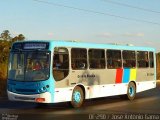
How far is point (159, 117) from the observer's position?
50.4ft

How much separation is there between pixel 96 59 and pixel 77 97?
2.23m

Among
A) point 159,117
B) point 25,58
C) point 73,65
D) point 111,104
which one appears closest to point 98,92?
point 111,104

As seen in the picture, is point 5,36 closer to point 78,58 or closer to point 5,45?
point 5,45

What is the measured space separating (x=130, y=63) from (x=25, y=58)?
6716 millimetres

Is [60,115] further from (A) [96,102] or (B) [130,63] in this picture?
(B) [130,63]

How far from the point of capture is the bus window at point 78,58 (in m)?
18.6

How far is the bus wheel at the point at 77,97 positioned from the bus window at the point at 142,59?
561 centimetres

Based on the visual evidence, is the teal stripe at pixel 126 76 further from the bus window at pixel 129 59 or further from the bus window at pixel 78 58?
the bus window at pixel 78 58

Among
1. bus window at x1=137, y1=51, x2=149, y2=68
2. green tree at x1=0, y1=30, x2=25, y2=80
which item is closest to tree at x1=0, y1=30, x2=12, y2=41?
green tree at x1=0, y1=30, x2=25, y2=80

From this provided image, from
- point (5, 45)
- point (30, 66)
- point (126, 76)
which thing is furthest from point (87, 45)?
point (5, 45)

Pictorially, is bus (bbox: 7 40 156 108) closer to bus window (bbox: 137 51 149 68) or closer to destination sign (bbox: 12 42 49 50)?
destination sign (bbox: 12 42 49 50)

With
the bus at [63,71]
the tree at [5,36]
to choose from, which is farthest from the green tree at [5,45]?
the bus at [63,71]

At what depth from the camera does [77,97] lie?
61.4ft

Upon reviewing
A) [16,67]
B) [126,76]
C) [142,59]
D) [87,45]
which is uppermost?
[87,45]
